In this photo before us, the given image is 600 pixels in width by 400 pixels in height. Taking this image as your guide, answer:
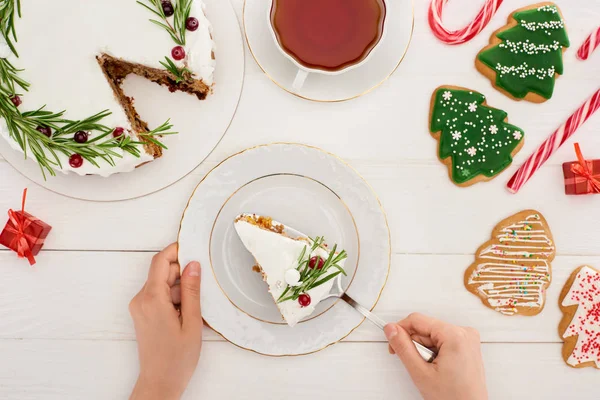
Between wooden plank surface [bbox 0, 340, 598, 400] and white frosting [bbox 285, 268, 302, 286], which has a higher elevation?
white frosting [bbox 285, 268, 302, 286]

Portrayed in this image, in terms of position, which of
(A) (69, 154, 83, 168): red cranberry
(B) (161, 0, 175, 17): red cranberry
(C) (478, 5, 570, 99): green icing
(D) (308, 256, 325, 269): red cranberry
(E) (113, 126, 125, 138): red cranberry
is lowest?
(D) (308, 256, 325, 269): red cranberry

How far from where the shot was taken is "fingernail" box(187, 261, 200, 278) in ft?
4.75

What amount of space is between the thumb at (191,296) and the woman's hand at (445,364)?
25.5 inches

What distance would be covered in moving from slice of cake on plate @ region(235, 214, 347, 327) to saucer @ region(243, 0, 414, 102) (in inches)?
19.5

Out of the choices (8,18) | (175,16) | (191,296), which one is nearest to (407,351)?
(191,296)

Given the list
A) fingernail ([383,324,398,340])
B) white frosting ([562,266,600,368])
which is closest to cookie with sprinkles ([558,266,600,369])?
white frosting ([562,266,600,368])

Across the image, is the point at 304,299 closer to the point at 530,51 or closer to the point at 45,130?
the point at 45,130

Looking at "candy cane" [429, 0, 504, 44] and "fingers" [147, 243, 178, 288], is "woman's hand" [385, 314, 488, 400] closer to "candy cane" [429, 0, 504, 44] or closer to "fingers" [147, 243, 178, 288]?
"fingers" [147, 243, 178, 288]

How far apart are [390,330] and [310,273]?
338 millimetres

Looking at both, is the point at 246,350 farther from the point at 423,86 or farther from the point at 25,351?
the point at 423,86

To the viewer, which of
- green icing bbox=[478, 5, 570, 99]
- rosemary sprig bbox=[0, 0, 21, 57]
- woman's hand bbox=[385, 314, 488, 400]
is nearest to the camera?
rosemary sprig bbox=[0, 0, 21, 57]

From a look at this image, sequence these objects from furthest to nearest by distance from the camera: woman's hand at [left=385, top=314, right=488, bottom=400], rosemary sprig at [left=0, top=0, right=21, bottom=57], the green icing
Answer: the green icing → woman's hand at [left=385, top=314, right=488, bottom=400] → rosemary sprig at [left=0, top=0, right=21, bottom=57]

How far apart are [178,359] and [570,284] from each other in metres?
1.43

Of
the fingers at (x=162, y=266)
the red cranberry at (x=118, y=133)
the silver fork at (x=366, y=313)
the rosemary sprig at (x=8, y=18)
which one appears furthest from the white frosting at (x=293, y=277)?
the rosemary sprig at (x=8, y=18)
